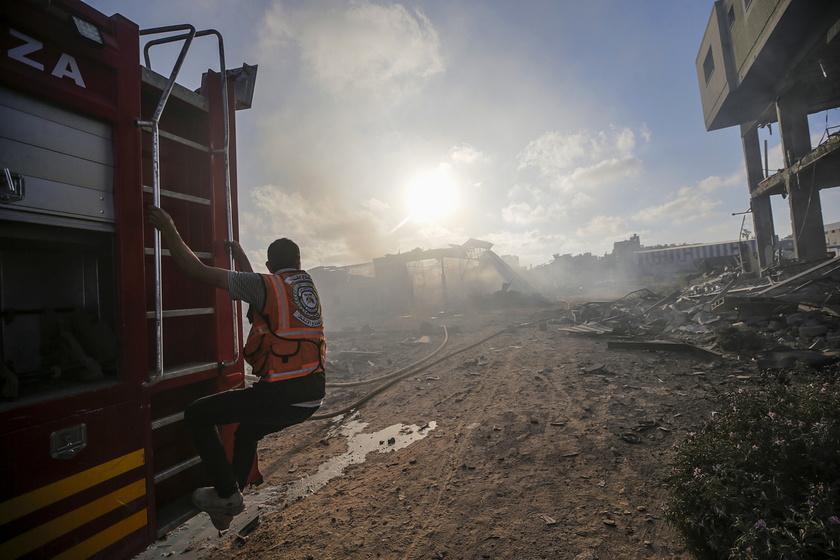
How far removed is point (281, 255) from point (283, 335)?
661 mm

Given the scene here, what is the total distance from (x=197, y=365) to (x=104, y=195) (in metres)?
1.18

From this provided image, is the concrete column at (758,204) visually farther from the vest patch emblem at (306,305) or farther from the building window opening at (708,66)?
the vest patch emblem at (306,305)

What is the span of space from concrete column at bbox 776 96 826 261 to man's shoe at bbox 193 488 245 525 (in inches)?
702

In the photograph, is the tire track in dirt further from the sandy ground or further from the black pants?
the black pants

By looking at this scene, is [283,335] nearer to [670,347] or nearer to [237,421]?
[237,421]

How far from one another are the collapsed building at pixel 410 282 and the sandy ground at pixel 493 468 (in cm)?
1841

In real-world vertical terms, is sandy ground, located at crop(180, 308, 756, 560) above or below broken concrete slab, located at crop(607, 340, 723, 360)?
below

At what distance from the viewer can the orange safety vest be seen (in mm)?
2188

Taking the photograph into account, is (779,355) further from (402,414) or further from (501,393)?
(402,414)

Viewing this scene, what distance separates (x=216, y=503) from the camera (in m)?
2.09

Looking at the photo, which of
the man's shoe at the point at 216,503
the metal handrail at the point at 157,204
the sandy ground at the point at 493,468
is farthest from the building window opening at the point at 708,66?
the man's shoe at the point at 216,503

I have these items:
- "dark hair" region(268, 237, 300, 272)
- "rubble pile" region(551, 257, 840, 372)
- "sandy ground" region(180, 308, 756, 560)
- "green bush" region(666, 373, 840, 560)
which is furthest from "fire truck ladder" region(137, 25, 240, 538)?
"rubble pile" region(551, 257, 840, 372)

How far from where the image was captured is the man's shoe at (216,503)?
2080mm

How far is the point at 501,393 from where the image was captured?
5.80 m
